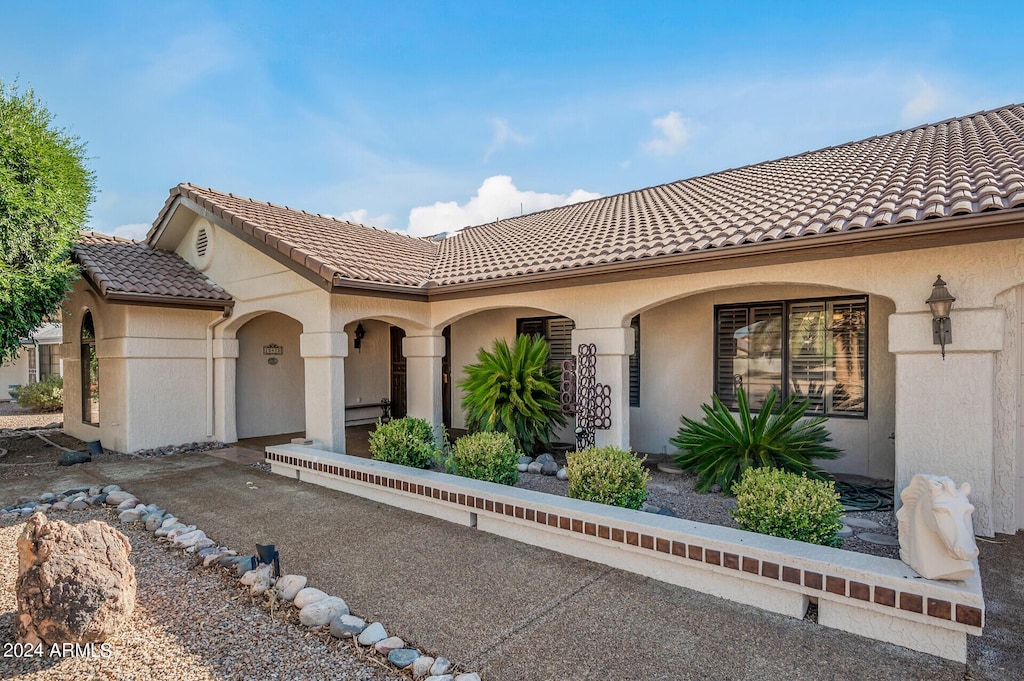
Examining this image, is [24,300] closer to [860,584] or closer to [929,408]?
[860,584]

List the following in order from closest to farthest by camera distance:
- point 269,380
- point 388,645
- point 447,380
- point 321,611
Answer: point 388,645 → point 321,611 → point 269,380 → point 447,380

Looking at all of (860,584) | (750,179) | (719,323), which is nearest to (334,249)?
(719,323)

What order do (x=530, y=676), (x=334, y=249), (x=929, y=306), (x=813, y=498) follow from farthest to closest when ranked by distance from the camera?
1. (x=334, y=249)
2. (x=929, y=306)
3. (x=813, y=498)
4. (x=530, y=676)

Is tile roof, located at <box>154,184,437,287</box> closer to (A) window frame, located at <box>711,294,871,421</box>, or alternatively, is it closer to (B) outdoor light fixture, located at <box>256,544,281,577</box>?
(B) outdoor light fixture, located at <box>256,544,281,577</box>

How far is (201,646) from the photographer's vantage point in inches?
137

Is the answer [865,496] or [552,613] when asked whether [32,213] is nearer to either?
[552,613]

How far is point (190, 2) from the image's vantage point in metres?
8.77

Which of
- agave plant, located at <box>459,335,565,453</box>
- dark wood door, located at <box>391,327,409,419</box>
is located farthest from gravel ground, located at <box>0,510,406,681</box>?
dark wood door, located at <box>391,327,409,419</box>

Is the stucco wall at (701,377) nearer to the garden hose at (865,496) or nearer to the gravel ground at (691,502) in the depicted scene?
the garden hose at (865,496)

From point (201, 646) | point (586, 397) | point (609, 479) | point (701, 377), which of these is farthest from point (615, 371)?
point (201, 646)

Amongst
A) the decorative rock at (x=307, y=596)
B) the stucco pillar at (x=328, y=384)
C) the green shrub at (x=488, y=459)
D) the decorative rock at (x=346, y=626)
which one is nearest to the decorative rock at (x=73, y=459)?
the stucco pillar at (x=328, y=384)

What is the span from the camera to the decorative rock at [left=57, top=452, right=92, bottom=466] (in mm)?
9102

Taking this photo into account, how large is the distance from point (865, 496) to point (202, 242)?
12264mm

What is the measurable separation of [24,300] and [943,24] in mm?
15551
